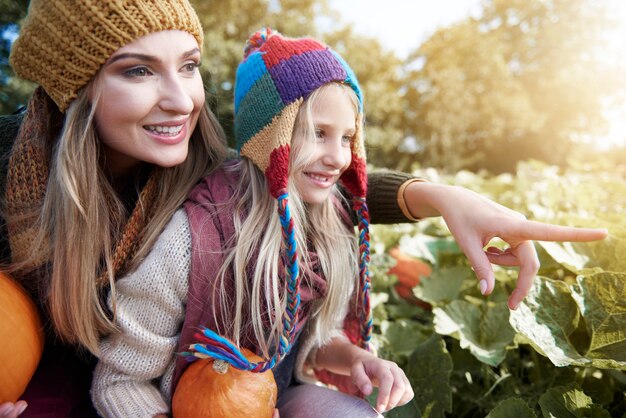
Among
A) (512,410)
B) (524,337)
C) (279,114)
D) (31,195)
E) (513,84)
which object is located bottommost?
(513,84)

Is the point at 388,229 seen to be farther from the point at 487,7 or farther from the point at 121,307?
the point at 487,7

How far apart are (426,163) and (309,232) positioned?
44.4ft

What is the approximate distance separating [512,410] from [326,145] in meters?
0.91

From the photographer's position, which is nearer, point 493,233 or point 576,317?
point 493,233

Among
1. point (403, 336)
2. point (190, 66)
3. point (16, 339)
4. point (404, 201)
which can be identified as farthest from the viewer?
point (403, 336)

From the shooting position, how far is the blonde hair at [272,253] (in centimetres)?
131

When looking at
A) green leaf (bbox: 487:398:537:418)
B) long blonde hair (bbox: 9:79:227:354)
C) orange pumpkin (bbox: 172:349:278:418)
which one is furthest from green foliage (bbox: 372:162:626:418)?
long blonde hair (bbox: 9:79:227:354)

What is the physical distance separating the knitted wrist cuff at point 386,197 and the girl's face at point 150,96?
0.64 m

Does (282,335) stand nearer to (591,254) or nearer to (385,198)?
(385,198)

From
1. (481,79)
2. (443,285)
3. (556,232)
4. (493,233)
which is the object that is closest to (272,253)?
(493,233)

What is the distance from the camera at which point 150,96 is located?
1.31 m

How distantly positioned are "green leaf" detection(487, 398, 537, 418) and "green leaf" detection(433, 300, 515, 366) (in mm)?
200

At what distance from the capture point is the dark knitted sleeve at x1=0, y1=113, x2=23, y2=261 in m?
1.53

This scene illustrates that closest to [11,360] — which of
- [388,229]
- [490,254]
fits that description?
[490,254]
